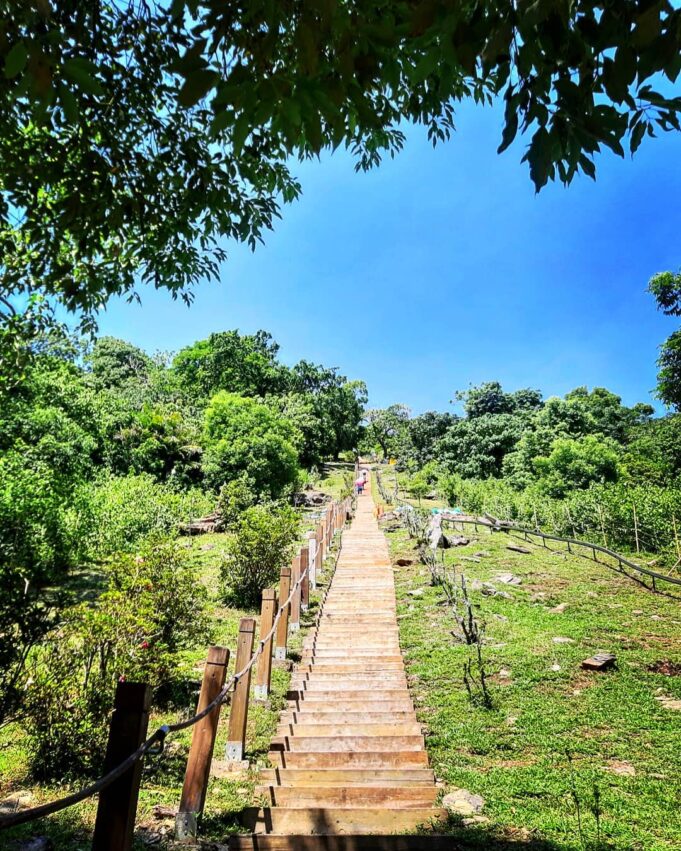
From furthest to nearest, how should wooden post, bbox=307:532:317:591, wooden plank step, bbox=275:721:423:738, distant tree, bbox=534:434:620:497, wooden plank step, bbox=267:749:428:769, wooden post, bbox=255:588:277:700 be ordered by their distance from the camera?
distant tree, bbox=534:434:620:497 < wooden post, bbox=307:532:317:591 < wooden post, bbox=255:588:277:700 < wooden plank step, bbox=275:721:423:738 < wooden plank step, bbox=267:749:428:769

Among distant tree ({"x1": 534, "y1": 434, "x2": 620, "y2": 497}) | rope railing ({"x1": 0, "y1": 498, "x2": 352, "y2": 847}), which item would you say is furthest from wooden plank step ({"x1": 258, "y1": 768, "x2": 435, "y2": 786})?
distant tree ({"x1": 534, "y1": 434, "x2": 620, "y2": 497})

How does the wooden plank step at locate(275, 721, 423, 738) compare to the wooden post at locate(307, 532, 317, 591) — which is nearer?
the wooden plank step at locate(275, 721, 423, 738)

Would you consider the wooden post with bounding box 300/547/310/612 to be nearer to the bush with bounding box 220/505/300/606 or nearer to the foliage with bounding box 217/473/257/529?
the bush with bounding box 220/505/300/606

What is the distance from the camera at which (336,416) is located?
52594mm

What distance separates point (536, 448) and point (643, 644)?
1062 inches

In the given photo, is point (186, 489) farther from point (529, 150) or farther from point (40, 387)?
point (529, 150)

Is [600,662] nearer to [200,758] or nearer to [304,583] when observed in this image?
[304,583]

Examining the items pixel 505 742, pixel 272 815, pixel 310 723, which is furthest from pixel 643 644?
pixel 272 815

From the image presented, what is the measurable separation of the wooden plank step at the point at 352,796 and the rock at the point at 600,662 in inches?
159

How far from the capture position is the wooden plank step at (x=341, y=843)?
2.88 metres

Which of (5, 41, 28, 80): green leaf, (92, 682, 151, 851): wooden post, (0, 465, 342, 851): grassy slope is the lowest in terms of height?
(0, 465, 342, 851): grassy slope

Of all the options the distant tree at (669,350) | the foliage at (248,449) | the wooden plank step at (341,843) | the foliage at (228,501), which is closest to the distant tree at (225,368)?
the foliage at (248,449)

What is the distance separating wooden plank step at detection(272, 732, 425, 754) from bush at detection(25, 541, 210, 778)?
157 cm

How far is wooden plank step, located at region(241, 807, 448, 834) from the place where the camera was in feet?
11.0
